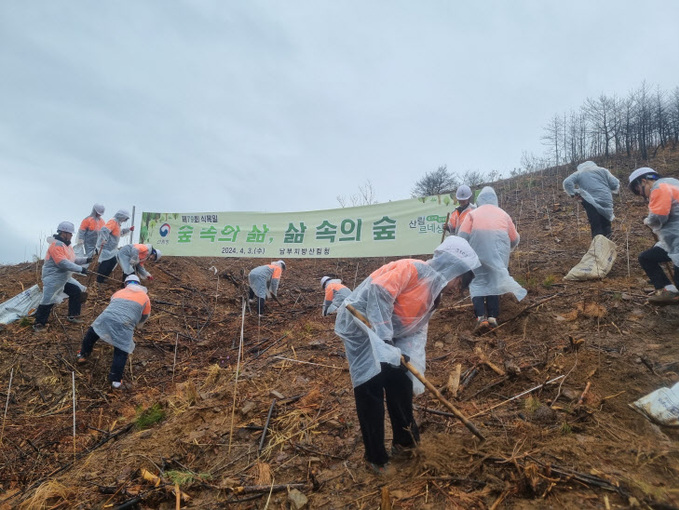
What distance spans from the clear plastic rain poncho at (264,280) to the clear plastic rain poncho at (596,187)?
539 cm

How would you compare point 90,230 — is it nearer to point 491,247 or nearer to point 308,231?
point 308,231

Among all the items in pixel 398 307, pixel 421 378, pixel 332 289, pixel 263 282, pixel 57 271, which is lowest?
pixel 421 378

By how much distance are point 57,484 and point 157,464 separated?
2.33ft

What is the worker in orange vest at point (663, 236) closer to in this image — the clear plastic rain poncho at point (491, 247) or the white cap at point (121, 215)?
the clear plastic rain poncho at point (491, 247)

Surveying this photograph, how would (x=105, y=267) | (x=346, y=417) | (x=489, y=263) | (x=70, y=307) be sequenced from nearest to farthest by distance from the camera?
(x=346, y=417), (x=489, y=263), (x=70, y=307), (x=105, y=267)

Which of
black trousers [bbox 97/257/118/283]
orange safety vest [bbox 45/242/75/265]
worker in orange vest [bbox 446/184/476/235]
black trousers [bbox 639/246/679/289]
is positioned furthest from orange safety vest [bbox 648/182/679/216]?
black trousers [bbox 97/257/118/283]

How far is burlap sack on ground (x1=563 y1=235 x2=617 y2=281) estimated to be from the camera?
5.25 meters

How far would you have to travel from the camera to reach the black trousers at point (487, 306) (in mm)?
4516

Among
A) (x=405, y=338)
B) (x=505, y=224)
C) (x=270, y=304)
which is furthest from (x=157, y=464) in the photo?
(x=270, y=304)

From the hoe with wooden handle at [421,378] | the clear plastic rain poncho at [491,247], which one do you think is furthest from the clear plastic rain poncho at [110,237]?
the hoe with wooden handle at [421,378]

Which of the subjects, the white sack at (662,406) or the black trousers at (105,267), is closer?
the white sack at (662,406)

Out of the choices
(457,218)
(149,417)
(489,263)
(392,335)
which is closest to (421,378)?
(392,335)

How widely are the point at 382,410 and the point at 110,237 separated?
7680 millimetres

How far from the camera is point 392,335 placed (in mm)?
2648
